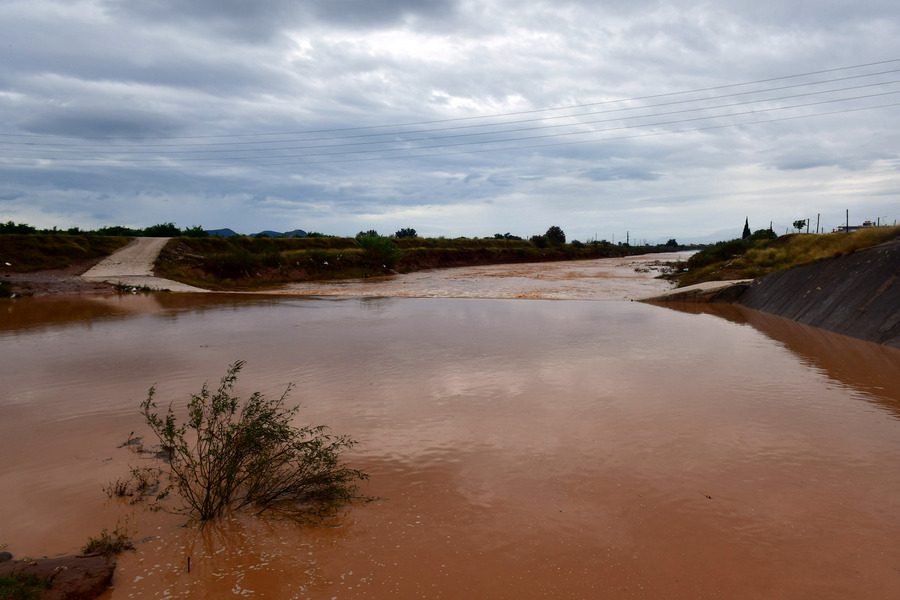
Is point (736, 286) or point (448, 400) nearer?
point (448, 400)

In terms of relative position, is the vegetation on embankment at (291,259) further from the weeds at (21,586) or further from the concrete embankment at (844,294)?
the weeds at (21,586)

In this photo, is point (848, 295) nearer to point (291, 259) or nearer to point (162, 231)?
point (291, 259)

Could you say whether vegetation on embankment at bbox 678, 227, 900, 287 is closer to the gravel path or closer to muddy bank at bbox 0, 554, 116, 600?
muddy bank at bbox 0, 554, 116, 600

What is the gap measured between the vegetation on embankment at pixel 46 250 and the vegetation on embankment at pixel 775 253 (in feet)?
132

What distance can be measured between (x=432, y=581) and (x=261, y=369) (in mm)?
7739

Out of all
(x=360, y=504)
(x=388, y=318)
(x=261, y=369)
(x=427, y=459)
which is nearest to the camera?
(x=360, y=504)

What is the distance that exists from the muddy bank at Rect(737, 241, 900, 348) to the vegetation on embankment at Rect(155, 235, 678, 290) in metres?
31.6

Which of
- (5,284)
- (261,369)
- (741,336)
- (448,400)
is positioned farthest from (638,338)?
(5,284)

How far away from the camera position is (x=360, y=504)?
199 inches

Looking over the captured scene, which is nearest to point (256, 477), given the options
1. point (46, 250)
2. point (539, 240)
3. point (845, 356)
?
point (845, 356)

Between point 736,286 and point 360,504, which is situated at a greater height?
point 736,286

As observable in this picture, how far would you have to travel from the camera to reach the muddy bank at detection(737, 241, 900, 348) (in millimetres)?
13466

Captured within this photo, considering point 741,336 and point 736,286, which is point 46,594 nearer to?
point 741,336

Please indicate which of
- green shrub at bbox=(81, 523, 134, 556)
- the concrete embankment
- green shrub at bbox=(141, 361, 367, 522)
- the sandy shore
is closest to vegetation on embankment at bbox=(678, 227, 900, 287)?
the concrete embankment
